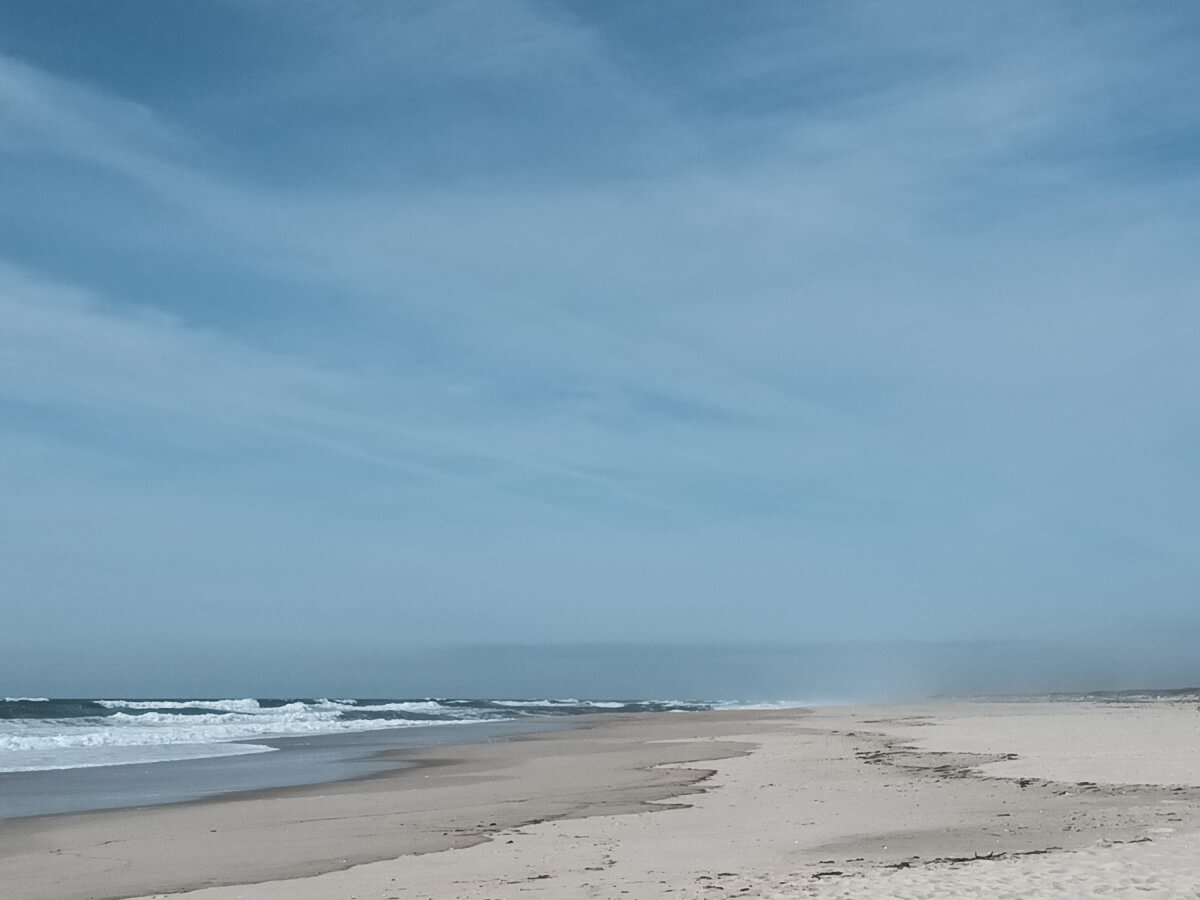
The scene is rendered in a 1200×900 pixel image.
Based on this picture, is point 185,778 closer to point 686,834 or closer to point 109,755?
point 109,755

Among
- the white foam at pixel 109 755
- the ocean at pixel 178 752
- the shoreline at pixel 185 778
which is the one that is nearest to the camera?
the shoreline at pixel 185 778

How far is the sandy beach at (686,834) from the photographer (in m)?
9.29

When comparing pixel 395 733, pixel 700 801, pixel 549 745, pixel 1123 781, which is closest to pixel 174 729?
pixel 395 733

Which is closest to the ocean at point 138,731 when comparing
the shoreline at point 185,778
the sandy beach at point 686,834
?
the shoreline at point 185,778

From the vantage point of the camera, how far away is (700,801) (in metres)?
15.7

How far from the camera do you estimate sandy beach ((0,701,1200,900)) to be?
9289mm

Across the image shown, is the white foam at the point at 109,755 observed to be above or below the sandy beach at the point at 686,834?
below

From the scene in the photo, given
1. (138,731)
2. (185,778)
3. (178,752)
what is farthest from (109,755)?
(138,731)

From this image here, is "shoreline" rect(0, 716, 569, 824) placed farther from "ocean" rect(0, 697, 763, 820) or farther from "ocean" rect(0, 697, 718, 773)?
"ocean" rect(0, 697, 718, 773)

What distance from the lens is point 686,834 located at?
12461mm

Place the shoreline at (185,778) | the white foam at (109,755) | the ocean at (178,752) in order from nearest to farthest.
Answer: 1. the shoreline at (185,778)
2. the ocean at (178,752)
3. the white foam at (109,755)

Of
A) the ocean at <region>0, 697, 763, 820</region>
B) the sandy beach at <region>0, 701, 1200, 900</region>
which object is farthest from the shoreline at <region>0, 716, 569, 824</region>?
the sandy beach at <region>0, 701, 1200, 900</region>

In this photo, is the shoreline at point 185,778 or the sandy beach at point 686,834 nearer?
the sandy beach at point 686,834

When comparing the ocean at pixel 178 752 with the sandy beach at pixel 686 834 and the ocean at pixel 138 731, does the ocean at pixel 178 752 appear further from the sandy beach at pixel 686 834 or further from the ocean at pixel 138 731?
the sandy beach at pixel 686 834
